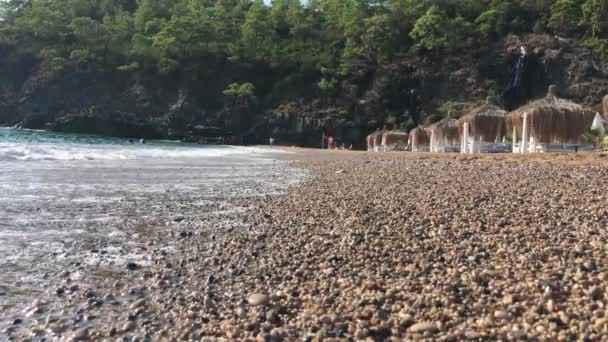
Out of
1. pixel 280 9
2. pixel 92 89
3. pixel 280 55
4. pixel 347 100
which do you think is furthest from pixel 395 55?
pixel 92 89

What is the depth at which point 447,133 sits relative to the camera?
28.0 m

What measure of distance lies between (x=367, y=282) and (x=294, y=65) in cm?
6287

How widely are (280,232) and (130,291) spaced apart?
2026 mm

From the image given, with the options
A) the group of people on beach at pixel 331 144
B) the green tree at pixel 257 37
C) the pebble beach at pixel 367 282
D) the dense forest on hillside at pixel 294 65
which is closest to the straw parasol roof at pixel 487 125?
the pebble beach at pixel 367 282

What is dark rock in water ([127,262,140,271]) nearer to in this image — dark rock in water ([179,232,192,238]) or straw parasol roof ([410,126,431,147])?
dark rock in water ([179,232,192,238])

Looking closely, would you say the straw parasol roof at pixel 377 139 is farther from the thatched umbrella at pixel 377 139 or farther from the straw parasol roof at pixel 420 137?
the straw parasol roof at pixel 420 137

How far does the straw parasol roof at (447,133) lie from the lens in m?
27.7

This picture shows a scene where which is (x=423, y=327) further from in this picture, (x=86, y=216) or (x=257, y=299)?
(x=86, y=216)

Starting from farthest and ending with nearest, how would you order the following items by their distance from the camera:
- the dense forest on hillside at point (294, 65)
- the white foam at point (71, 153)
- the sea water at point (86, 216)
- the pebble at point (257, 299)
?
the dense forest on hillside at point (294, 65), the white foam at point (71, 153), the sea water at point (86, 216), the pebble at point (257, 299)

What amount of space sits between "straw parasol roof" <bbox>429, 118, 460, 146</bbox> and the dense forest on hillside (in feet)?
60.5

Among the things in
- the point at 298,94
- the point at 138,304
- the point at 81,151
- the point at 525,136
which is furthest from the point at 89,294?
the point at 298,94

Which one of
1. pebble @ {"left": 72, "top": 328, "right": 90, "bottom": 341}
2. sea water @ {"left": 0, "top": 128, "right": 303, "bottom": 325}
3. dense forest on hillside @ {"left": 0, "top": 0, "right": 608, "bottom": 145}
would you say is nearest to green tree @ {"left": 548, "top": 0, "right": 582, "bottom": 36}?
dense forest on hillside @ {"left": 0, "top": 0, "right": 608, "bottom": 145}

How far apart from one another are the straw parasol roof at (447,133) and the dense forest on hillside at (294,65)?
726 inches

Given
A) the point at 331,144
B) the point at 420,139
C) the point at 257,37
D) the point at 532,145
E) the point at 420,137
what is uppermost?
the point at 257,37
